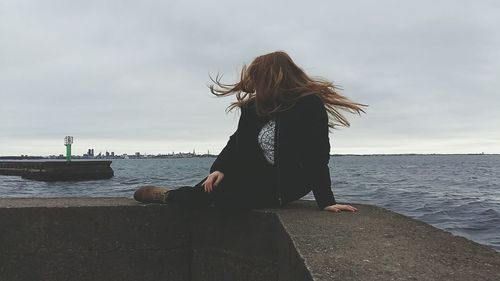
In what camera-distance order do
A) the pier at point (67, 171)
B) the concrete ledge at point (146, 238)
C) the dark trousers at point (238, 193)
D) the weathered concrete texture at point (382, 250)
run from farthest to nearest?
the pier at point (67, 171), the dark trousers at point (238, 193), the concrete ledge at point (146, 238), the weathered concrete texture at point (382, 250)

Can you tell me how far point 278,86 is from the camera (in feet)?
11.1

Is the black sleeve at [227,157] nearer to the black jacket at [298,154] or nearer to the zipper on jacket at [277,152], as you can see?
the black jacket at [298,154]

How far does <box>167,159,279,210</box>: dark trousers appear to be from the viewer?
3219mm

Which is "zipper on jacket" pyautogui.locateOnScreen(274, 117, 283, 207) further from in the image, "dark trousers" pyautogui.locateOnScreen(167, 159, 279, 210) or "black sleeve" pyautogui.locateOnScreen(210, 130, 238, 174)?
"black sleeve" pyautogui.locateOnScreen(210, 130, 238, 174)

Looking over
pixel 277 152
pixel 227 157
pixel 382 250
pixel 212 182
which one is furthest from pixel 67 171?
pixel 382 250

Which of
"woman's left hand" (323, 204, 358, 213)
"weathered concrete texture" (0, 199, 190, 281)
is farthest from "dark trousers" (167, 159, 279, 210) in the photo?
"woman's left hand" (323, 204, 358, 213)

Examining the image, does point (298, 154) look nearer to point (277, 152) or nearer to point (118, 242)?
point (277, 152)

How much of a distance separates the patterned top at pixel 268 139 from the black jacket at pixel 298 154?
0.13 feet

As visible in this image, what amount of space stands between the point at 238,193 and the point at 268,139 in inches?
19.3

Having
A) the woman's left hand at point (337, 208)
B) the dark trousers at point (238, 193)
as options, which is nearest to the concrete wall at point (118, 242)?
the dark trousers at point (238, 193)

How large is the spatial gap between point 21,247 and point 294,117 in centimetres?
217

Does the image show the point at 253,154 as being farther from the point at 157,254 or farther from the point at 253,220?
the point at 157,254

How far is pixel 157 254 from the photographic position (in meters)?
3.51

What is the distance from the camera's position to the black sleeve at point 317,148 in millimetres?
3277
